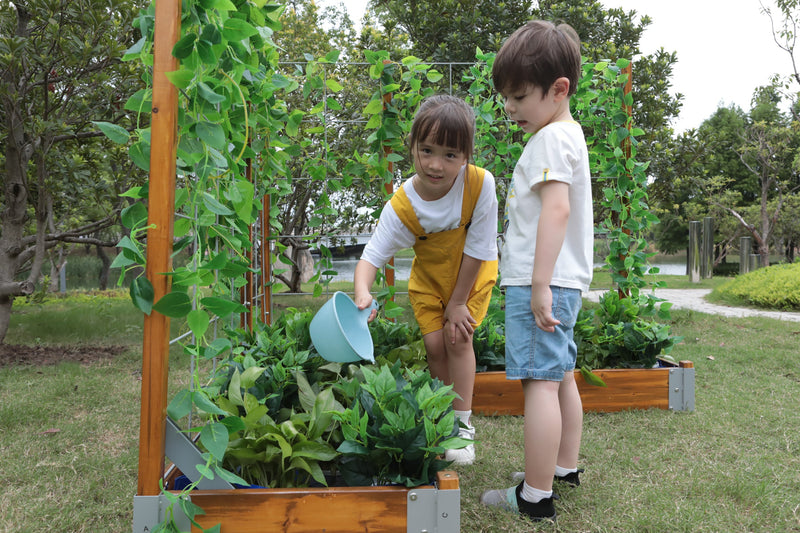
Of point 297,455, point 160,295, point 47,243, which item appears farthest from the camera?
point 47,243

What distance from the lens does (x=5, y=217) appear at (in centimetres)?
347

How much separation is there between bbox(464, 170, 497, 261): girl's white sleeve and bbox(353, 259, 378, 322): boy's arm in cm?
39

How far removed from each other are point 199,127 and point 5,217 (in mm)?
3285

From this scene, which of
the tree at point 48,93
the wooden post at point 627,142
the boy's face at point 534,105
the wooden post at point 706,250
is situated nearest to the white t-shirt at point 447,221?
the boy's face at point 534,105

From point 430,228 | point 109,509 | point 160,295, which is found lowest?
point 109,509

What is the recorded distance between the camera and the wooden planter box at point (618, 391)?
7.59ft

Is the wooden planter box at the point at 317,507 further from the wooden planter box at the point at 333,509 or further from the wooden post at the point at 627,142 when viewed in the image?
the wooden post at the point at 627,142

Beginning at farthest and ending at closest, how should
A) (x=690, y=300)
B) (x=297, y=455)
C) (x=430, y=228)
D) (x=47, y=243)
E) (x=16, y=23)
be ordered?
(x=690, y=300) < (x=47, y=243) < (x=16, y=23) < (x=430, y=228) < (x=297, y=455)

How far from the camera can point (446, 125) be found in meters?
1.55

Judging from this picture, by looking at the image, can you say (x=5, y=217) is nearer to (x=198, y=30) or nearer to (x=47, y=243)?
(x=47, y=243)

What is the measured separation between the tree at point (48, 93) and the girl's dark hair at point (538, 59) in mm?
2551

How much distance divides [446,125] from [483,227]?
1.35ft

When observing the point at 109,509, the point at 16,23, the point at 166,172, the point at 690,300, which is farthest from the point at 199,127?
the point at 690,300

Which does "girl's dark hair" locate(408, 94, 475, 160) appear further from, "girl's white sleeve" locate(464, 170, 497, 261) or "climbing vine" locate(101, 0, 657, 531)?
"climbing vine" locate(101, 0, 657, 531)
